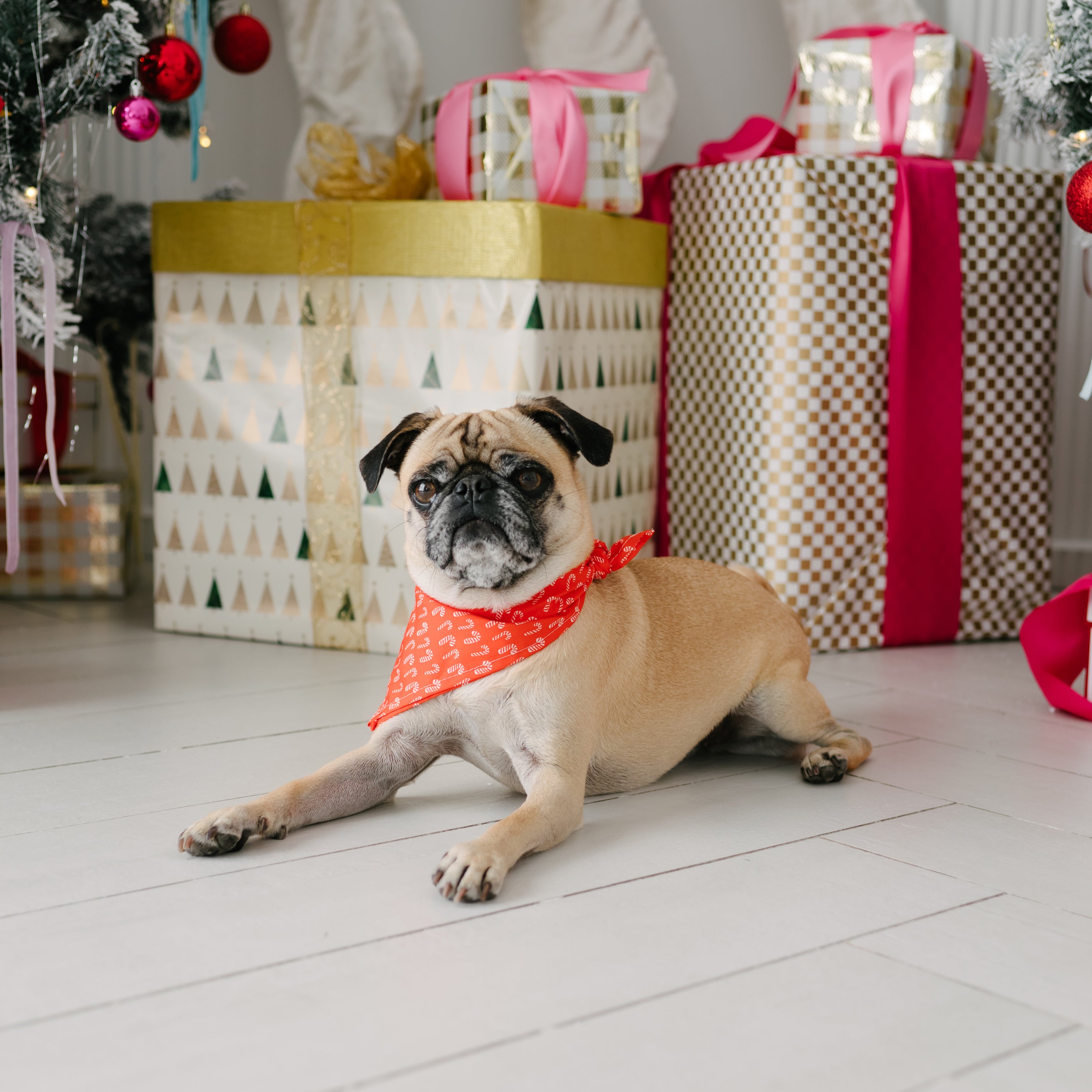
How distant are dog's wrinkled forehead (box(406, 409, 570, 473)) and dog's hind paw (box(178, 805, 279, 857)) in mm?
435

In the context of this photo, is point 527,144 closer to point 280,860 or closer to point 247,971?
point 280,860

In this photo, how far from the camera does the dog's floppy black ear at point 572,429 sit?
1.47 meters

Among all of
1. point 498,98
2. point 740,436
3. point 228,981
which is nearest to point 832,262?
point 740,436

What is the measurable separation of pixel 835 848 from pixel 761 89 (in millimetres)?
2556

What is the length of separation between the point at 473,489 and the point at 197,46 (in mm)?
1346

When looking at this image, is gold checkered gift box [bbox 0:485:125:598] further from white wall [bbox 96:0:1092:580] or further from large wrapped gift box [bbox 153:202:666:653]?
white wall [bbox 96:0:1092:580]

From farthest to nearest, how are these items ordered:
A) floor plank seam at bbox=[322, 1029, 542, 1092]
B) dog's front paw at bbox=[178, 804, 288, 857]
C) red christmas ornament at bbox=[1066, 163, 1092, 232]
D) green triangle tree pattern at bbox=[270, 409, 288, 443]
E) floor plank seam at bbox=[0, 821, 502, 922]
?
green triangle tree pattern at bbox=[270, 409, 288, 443] → red christmas ornament at bbox=[1066, 163, 1092, 232] → dog's front paw at bbox=[178, 804, 288, 857] → floor plank seam at bbox=[0, 821, 502, 922] → floor plank seam at bbox=[322, 1029, 542, 1092]

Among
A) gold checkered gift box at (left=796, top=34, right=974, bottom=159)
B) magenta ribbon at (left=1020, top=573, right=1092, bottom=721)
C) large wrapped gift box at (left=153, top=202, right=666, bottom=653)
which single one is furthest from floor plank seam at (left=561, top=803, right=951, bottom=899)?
gold checkered gift box at (left=796, top=34, right=974, bottom=159)

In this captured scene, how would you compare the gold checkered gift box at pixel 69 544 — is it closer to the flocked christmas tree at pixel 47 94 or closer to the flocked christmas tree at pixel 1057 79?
the flocked christmas tree at pixel 47 94

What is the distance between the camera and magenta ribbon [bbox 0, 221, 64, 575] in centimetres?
189

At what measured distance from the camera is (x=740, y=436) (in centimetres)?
249

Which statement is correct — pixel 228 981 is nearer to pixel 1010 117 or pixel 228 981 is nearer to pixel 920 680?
pixel 920 680

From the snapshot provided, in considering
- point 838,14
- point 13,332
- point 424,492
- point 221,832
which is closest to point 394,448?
point 424,492

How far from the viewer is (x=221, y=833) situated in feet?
4.32
